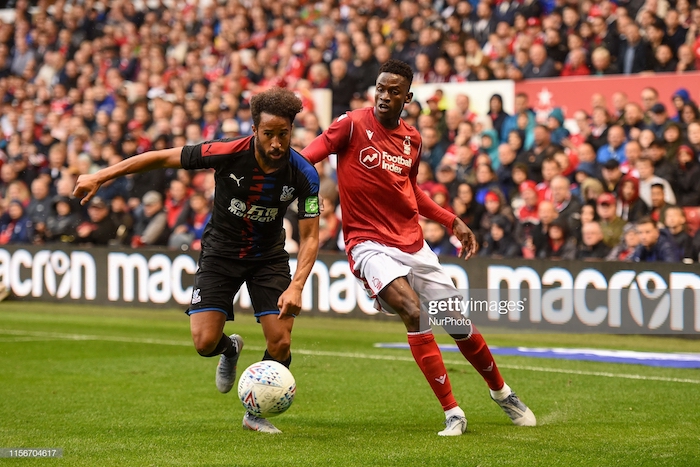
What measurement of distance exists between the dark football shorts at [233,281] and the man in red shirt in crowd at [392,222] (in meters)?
0.56

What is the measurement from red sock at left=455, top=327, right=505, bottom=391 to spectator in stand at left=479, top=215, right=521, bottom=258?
6.83 m

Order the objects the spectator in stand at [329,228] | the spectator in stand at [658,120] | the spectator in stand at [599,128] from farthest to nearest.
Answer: the spectator in stand at [329,228]
the spectator in stand at [599,128]
the spectator in stand at [658,120]

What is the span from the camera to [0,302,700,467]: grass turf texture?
6.07m

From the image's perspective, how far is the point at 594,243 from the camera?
42.8 feet

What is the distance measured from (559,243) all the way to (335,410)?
20.7 feet

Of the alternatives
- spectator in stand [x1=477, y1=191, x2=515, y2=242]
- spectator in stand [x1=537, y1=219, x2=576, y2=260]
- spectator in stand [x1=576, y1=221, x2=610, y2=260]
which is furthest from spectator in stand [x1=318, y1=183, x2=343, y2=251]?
spectator in stand [x1=576, y1=221, x2=610, y2=260]

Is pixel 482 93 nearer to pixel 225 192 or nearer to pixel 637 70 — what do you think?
pixel 637 70

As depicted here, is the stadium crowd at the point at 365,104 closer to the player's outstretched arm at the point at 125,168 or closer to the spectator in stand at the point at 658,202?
the spectator in stand at the point at 658,202

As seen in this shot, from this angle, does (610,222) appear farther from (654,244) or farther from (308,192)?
(308,192)

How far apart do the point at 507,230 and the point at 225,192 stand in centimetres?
763

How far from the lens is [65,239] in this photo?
59.4 feet

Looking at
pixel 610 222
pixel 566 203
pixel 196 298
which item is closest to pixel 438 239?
pixel 566 203

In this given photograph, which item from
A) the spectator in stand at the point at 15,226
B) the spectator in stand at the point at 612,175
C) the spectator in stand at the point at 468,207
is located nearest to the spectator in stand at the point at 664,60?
the spectator in stand at the point at 612,175

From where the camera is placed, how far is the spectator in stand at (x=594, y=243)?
42.7ft
